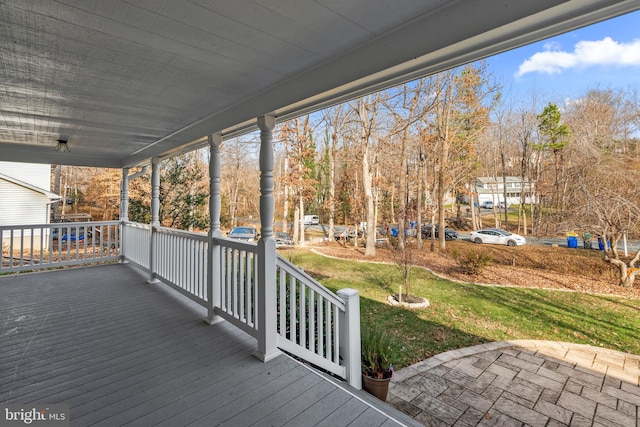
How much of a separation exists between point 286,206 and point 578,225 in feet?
37.5

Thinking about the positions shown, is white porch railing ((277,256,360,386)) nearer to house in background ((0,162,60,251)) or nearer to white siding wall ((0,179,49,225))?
house in background ((0,162,60,251))

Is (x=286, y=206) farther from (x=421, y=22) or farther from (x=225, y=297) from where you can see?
(x=421, y=22)

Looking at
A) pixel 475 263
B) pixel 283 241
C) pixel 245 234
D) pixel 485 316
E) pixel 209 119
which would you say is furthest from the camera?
pixel 245 234

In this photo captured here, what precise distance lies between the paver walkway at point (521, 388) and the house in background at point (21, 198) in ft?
42.6

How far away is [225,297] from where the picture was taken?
10.3ft

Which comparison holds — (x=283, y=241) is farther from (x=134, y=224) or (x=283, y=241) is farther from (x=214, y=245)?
(x=214, y=245)

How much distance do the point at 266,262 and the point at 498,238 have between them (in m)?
14.4

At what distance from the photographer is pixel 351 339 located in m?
2.68

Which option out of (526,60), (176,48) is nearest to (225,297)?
(176,48)

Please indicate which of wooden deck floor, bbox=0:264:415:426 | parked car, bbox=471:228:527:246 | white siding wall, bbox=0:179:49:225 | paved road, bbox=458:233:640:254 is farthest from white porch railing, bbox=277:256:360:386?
parked car, bbox=471:228:527:246

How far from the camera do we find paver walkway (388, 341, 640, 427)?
10.5 feet

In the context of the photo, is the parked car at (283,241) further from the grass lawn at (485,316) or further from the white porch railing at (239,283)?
the white porch railing at (239,283)

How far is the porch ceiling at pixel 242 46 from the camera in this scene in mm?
1291

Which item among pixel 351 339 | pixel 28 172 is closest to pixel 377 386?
pixel 351 339
